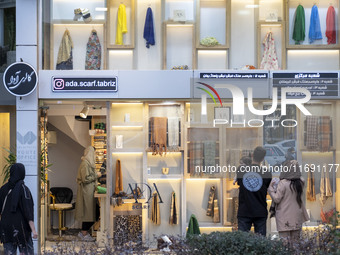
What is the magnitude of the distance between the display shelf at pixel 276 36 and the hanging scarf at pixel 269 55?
0.17ft

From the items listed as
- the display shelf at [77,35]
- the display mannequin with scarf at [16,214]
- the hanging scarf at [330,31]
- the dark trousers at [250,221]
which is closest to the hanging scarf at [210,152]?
the dark trousers at [250,221]

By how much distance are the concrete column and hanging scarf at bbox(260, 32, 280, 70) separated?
153 inches

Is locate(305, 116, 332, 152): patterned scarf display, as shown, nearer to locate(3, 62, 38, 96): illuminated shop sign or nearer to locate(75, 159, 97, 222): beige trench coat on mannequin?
locate(75, 159, 97, 222): beige trench coat on mannequin

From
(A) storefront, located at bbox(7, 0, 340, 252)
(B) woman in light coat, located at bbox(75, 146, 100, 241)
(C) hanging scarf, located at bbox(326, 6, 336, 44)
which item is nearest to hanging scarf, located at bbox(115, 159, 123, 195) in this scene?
(A) storefront, located at bbox(7, 0, 340, 252)

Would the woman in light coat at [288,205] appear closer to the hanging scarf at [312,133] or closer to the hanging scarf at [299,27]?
the hanging scarf at [312,133]

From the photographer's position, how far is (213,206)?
10930 mm

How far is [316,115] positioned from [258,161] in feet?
4.36

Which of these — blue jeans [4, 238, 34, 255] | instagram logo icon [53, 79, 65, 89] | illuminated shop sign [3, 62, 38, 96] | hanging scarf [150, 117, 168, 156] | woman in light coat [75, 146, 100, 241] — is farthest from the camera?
woman in light coat [75, 146, 100, 241]

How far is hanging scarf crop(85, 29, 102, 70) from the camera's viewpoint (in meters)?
10.9

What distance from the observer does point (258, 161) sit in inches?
406

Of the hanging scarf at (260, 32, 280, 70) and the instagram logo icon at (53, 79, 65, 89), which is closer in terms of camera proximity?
the instagram logo icon at (53, 79, 65, 89)

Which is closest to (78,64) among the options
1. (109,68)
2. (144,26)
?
(109,68)

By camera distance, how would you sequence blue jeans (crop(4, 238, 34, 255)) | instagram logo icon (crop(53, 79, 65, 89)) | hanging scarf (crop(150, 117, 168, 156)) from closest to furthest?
1. blue jeans (crop(4, 238, 34, 255))
2. instagram logo icon (crop(53, 79, 65, 89))
3. hanging scarf (crop(150, 117, 168, 156))

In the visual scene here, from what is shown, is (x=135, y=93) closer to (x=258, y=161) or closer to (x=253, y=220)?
(x=258, y=161)
